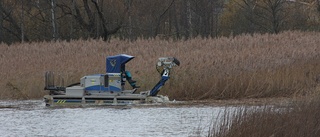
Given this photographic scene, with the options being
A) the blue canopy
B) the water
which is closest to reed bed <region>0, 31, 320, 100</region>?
the blue canopy

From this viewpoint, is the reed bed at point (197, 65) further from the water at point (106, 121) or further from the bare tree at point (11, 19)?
the bare tree at point (11, 19)

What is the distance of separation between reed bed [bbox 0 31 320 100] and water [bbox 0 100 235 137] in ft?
8.38

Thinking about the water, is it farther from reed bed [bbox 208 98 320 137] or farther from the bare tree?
the bare tree

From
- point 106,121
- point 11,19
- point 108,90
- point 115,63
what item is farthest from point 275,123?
point 11,19

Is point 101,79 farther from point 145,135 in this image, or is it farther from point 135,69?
point 145,135

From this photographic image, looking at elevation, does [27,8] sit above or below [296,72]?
above

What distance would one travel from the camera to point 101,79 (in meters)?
23.0

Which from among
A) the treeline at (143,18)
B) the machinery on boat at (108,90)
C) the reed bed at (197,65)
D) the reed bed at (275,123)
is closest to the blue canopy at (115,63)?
the machinery on boat at (108,90)

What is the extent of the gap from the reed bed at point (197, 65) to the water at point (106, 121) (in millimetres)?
2553

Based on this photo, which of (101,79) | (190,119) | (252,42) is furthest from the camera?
(252,42)

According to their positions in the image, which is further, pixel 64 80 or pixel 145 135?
pixel 64 80

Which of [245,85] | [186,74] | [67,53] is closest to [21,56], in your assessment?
[67,53]

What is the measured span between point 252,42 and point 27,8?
24929 millimetres

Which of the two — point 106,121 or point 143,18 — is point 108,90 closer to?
point 106,121
